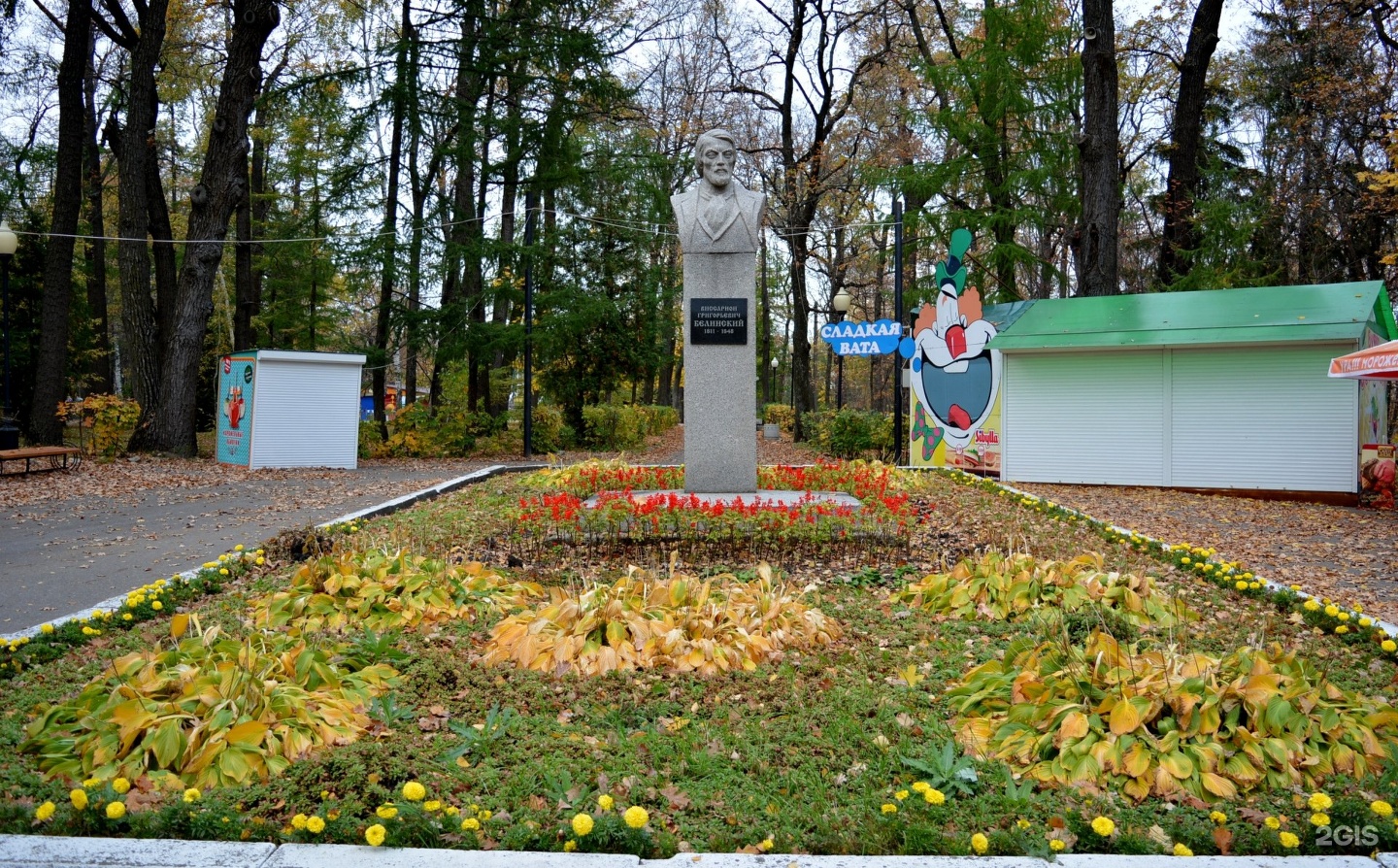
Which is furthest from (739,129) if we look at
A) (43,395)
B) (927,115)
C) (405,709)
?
(405,709)

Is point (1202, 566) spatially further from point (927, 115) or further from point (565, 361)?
point (565, 361)

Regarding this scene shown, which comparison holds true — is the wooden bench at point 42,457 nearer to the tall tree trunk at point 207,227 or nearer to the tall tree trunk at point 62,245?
the tall tree trunk at point 62,245

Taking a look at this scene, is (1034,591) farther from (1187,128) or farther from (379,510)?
(1187,128)

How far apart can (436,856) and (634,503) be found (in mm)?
5523

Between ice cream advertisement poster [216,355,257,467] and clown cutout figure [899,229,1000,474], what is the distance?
36.9 feet

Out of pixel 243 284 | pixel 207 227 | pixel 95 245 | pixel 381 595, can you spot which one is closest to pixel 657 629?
pixel 381 595

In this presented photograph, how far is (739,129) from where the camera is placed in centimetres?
2778

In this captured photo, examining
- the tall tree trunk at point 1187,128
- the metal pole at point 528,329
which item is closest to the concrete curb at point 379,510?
the metal pole at point 528,329

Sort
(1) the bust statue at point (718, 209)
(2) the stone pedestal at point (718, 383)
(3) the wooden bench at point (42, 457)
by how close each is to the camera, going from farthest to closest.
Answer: (3) the wooden bench at point (42, 457)
(2) the stone pedestal at point (718, 383)
(1) the bust statue at point (718, 209)

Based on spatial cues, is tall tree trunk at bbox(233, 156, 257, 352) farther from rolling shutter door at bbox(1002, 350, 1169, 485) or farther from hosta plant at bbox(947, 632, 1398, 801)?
hosta plant at bbox(947, 632, 1398, 801)

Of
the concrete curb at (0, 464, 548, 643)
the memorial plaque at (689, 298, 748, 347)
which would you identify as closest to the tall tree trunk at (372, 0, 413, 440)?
the concrete curb at (0, 464, 548, 643)

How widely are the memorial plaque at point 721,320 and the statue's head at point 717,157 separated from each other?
50.9 inches

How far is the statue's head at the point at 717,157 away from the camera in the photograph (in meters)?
9.73

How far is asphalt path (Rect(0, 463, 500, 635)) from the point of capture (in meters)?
6.33
